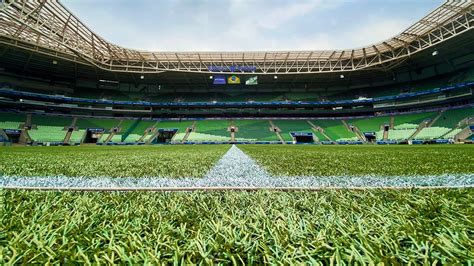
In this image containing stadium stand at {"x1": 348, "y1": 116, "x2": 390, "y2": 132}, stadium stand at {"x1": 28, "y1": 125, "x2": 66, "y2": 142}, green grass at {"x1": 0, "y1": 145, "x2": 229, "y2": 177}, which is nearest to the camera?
green grass at {"x1": 0, "y1": 145, "x2": 229, "y2": 177}

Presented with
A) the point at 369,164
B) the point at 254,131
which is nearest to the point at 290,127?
the point at 254,131

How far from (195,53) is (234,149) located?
84.5 ft

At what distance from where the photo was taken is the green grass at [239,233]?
0.98m

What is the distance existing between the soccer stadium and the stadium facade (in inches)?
13.0

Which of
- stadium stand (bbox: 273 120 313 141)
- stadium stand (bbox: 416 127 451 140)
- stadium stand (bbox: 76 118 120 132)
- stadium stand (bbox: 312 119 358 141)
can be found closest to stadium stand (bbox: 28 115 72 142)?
stadium stand (bbox: 76 118 120 132)

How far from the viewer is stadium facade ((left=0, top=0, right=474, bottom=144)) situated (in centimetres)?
3309

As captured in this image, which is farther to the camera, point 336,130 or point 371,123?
point 336,130

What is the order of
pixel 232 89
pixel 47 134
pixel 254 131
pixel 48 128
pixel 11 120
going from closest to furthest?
1. pixel 47 134
2. pixel 11 120
3. pixel 48 128
4. pixel 254 131
5. pixel 232 89

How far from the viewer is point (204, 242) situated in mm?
1113

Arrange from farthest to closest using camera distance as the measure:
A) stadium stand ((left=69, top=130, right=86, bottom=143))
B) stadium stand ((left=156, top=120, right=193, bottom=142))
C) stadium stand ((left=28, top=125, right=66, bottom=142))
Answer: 1. stadium stand ((left=156, top=120, right=193, bottom=142))
2. stadium stand ((left=69, top=130, right=86, bottom=143))
3. stadium stand ((left=28, top=125, right=66, bottom=142))

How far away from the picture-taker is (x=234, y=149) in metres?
21.5

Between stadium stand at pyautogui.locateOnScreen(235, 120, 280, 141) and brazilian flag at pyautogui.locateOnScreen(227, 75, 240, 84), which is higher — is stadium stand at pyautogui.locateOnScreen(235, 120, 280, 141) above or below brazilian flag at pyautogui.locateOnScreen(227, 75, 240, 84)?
below

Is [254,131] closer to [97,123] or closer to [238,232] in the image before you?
[97,123]

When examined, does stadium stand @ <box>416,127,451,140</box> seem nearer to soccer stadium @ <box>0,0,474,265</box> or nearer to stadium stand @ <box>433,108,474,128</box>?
soccer stadium @ <box>0,0,474,265</box>
